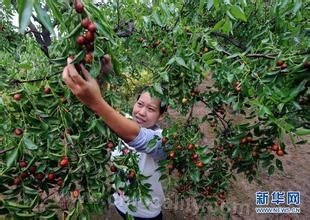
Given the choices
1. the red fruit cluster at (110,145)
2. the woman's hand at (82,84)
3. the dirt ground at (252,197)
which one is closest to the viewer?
the woman's hand at (82,84)

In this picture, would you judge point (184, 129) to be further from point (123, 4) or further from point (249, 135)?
point (123, 4)

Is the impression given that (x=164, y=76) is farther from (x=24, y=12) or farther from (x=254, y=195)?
(x=254, y=195)

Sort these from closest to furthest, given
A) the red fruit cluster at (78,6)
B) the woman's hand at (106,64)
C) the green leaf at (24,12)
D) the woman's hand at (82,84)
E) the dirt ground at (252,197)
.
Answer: the green leaf at (24,12)
the red fruit cluster at (78,6)
the woman's hand at (82,84)
the woman's hand at (106,64)
the dirt ground at (252,197)

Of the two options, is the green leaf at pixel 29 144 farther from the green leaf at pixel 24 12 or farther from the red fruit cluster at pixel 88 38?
the green leaf at pixel 24 12

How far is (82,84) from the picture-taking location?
3.69 ft

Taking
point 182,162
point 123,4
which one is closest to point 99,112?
point 182,162

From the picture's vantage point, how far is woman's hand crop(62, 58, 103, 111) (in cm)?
111

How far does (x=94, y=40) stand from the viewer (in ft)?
3.48

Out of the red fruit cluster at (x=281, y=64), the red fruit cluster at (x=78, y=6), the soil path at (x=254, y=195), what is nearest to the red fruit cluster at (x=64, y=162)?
the red fruit cluster at (x=78, y=6)

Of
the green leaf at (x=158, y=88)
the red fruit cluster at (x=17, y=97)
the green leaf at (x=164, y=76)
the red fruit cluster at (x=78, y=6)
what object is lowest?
the red fruit cluster at (x=17, y=97)

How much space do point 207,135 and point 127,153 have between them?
5237 mm

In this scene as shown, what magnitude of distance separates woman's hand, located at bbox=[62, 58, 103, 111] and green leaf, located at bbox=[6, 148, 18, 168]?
0.33 meters

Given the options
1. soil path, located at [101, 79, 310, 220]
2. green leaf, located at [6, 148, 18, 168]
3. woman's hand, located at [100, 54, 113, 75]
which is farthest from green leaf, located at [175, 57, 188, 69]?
soil path, located at [101, 79, 310, 220]

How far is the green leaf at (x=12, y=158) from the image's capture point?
45.1 inches
